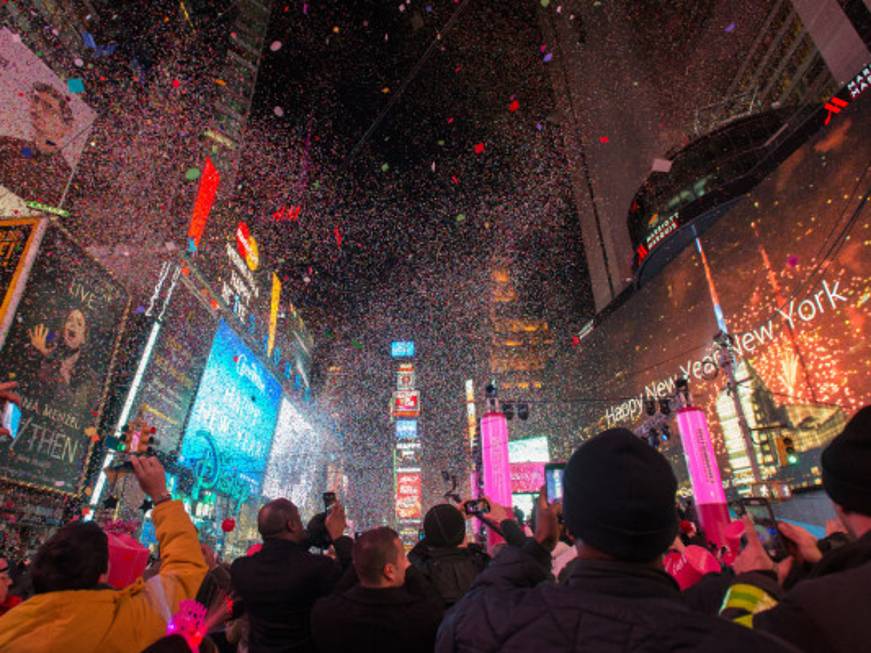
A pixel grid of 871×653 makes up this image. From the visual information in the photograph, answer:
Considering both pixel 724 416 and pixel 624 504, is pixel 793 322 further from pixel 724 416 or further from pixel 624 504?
pixel 624 504

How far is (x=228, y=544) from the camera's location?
85.4ft

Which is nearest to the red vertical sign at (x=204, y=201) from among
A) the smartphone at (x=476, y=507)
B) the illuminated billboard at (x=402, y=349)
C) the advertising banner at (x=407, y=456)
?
the smartphone at (x=476, y=507)

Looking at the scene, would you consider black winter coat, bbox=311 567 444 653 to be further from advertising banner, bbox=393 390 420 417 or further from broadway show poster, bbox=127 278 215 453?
advertising banner, bbox=393 390 420 417

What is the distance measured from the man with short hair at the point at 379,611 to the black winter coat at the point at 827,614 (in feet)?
6.15

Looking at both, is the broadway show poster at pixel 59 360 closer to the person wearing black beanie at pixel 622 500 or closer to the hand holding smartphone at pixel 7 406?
the hand holding smartphone at pixel 7 406

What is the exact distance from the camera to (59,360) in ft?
44.7

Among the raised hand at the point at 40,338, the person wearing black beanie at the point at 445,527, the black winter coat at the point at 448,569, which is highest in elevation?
the raised hand at the point at 40,338

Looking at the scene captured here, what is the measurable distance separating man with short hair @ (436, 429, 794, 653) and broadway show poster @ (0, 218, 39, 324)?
14781mm

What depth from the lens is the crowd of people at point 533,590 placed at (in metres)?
1.26

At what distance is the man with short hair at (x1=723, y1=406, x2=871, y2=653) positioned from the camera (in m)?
1.27

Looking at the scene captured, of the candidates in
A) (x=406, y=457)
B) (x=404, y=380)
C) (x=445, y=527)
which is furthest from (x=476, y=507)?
(x=404, y=380)

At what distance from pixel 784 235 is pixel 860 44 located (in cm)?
577

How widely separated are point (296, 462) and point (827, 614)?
4187 cm

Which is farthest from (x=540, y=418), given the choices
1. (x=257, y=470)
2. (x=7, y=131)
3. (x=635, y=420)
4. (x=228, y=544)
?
(x=7, y=131)
